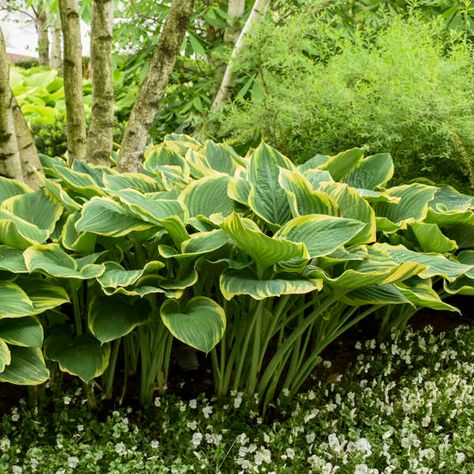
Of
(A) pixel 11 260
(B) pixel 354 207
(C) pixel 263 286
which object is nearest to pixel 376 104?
(B) pixel 354 207

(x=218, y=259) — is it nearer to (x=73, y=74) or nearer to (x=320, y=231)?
(x=320, y=231)

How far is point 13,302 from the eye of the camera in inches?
56.2

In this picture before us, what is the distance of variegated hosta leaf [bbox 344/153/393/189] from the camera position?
2086mm

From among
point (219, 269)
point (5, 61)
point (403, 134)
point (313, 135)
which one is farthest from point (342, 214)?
point (5, 61)

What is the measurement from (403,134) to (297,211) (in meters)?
1.03

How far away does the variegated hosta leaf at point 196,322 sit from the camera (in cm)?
145

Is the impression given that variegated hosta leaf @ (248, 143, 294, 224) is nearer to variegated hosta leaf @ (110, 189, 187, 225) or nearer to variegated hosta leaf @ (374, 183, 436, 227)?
variegated hosta leaf @ (110, 189, 187, 225)

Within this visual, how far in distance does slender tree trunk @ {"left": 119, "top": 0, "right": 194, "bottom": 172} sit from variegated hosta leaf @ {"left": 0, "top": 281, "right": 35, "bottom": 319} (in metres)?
1.15

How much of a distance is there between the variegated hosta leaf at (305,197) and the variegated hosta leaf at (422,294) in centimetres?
27

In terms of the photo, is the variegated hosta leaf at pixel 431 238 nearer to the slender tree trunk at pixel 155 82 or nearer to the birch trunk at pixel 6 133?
the slender tree trunk at pixel 155 82

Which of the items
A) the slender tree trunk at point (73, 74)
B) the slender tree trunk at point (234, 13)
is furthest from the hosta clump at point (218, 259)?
the slender tree trunk at point (234, 13)

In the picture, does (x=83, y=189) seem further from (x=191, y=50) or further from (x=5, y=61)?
(x=191, y=50)

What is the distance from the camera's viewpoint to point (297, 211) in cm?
160

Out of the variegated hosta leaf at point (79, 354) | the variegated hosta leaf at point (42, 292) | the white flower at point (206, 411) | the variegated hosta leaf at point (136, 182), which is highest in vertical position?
the variegated hosta leaf at point (136, 182)
